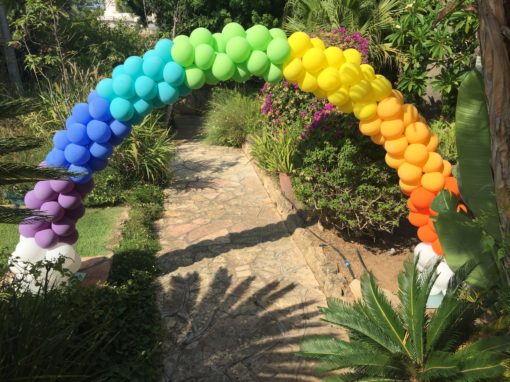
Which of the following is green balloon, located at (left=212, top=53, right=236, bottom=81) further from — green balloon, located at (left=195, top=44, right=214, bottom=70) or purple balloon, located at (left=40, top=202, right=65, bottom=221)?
purple balloon, located at (left=40, top=202, right=65, bottom=221)

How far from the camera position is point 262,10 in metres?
13.2

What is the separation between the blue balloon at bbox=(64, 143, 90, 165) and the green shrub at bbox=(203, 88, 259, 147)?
6531 mm

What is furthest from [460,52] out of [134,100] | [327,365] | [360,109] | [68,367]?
[68,367]

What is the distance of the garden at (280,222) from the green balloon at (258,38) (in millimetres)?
14

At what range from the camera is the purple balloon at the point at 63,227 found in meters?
5.07

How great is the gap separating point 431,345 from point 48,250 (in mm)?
3895

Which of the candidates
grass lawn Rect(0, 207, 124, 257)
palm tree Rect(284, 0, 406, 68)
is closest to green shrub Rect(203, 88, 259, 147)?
palm tree Rect(284, 0, 406, 68)

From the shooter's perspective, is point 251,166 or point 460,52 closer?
point 460,52

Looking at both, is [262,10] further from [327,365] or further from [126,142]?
[327,365]

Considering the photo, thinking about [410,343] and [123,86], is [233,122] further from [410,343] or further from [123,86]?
[410,343]

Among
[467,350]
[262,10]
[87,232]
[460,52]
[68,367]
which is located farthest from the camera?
[262,10]

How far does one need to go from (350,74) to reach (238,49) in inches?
45.5

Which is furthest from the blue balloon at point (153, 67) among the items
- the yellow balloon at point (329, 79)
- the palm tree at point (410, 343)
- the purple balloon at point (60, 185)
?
the palm tree at point (410, 343)

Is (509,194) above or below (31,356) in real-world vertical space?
above
